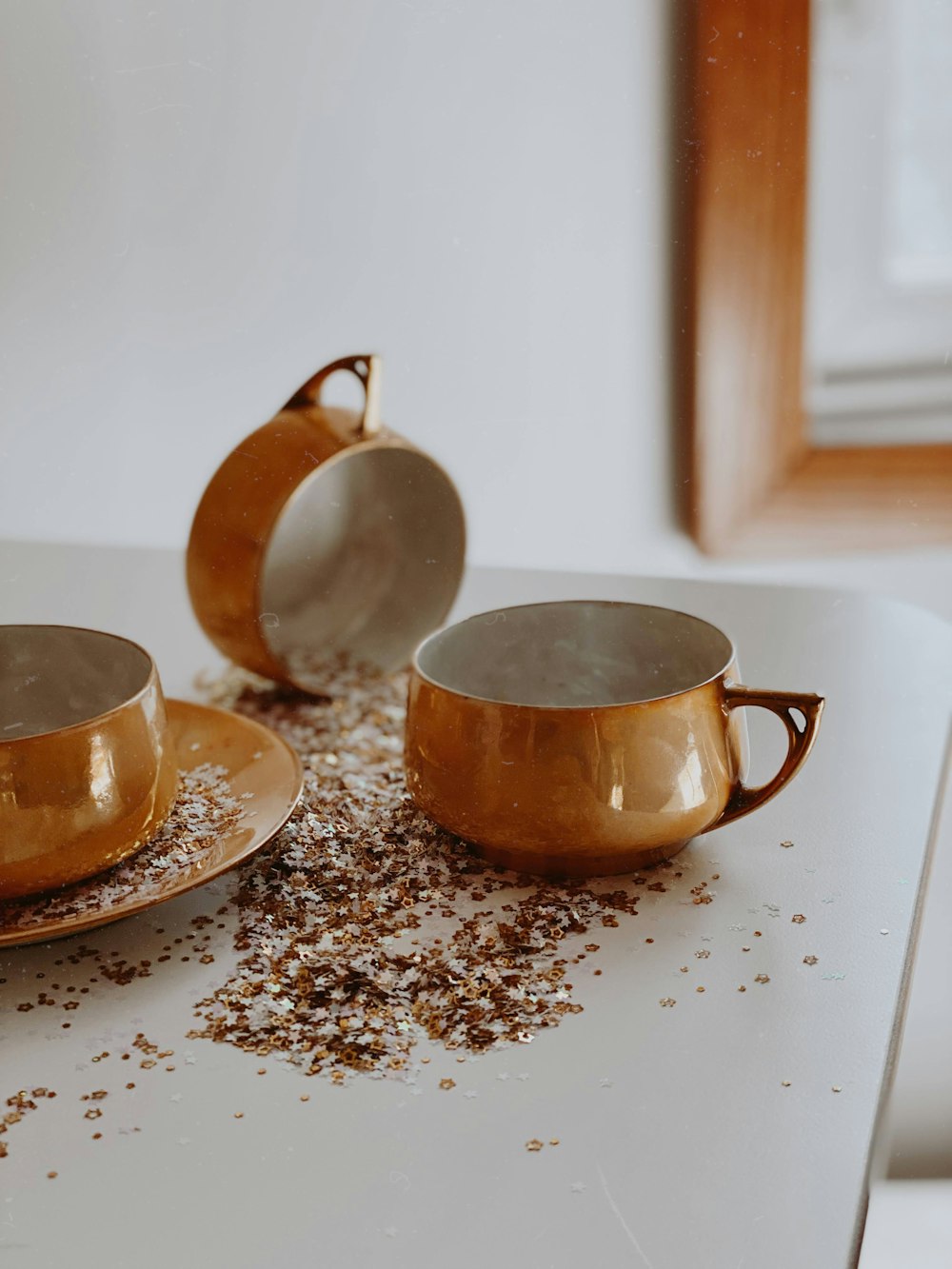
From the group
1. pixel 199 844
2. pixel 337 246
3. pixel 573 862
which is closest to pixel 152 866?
pixel 199 844

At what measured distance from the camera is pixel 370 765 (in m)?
0.63

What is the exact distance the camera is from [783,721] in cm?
48

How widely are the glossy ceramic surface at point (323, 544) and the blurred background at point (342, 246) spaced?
5.5 inches

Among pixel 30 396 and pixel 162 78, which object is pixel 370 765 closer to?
pixel 30 396

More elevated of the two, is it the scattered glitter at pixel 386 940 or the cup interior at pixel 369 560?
the cup interior at pixel 369 560

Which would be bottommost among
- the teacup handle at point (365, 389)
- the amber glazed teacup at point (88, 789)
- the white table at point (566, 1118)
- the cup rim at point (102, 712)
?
the white table at point (566, 1118)

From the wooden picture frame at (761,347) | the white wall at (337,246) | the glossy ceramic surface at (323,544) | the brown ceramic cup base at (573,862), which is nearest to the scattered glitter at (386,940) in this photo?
the brown ceramic cup base at (573,862)

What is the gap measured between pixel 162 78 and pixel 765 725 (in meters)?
0.62

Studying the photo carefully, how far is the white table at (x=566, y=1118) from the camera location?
330 mm

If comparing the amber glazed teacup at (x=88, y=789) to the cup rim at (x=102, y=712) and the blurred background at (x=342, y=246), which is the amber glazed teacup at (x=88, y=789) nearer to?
the cup rim at (x=102, y=712)

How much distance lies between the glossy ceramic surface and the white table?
0.21 metres


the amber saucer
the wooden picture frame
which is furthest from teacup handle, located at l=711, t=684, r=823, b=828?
the wooden picture frame

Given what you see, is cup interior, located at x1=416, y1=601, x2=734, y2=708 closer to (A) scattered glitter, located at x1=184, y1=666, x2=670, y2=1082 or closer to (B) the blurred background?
(A) scattered glitter, located at x1=184, y1=666, x2=670, y2=1082

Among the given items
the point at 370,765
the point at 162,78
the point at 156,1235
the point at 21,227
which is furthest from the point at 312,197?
the point at 156,1235
